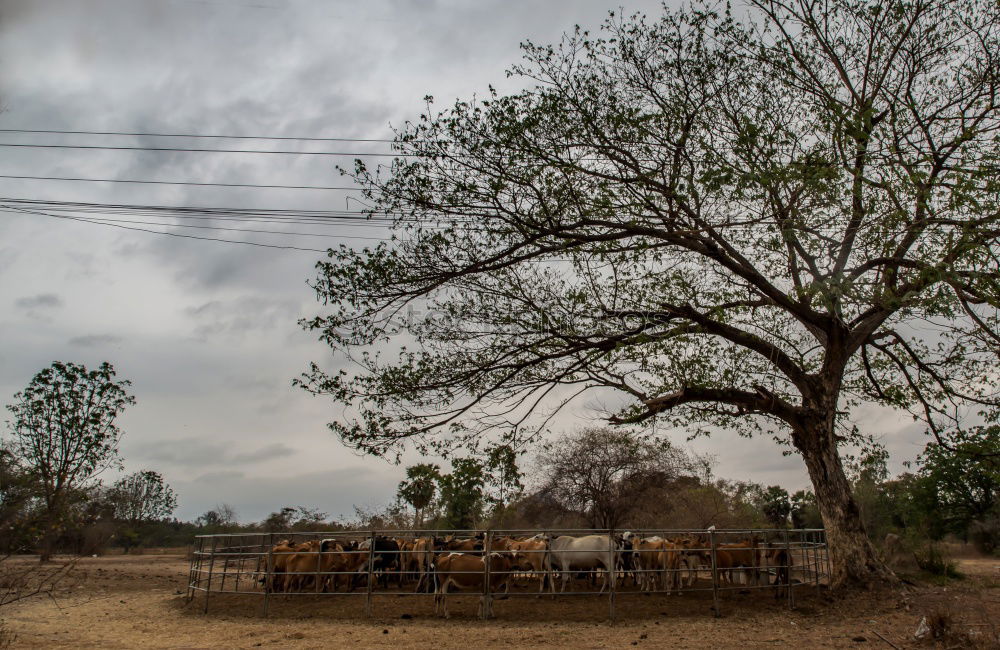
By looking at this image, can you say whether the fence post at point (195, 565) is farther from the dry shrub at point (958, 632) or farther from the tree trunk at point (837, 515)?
the dry shrub at point (958, 632)

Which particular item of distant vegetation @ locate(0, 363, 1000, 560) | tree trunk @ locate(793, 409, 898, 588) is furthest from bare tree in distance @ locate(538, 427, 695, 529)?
tree trunk @ locate(793, 409, 898, 588)

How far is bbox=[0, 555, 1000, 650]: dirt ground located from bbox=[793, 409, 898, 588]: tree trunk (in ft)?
1.49

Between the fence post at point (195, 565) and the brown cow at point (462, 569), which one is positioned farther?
the fence post at point (195, 565)

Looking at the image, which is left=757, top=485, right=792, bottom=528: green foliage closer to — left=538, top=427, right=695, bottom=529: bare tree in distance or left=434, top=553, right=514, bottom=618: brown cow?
left=538, top=427, right=695, bottom=529: bare tree in distance

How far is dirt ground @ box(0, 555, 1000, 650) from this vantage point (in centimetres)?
873

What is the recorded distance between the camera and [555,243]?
1133cm

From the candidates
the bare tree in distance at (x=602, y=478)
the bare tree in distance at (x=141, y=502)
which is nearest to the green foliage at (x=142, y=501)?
the bare tree in distance at (x=141, y=502)

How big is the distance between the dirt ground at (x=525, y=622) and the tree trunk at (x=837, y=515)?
0.45 meters

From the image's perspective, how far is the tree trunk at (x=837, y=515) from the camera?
11.1 m

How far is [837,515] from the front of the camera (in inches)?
451

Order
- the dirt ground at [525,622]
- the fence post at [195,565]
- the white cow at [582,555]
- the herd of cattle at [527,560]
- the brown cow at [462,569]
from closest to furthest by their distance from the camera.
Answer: the dirt ground at [525,622], the brown cow at [462,569], the herd of cattle at [527,560], the fence post at [195,565], the white cow at [582,555]

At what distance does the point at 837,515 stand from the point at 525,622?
550 centimetres

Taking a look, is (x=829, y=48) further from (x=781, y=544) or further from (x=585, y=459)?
(x=585, y=459)

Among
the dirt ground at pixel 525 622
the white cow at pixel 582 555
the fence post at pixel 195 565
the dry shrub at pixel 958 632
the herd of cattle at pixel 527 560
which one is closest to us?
the dry shrub at pixel 958 632
